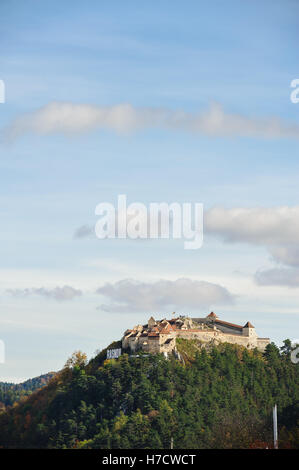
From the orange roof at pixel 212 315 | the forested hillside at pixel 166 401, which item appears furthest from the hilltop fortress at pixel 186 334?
the forested hillside at pixel 166 401

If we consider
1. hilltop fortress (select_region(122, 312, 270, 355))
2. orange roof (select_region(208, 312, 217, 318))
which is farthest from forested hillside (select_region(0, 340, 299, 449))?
orange roof (select_region(208, 312, 217, 318))

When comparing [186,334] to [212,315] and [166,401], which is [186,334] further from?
[166,401]

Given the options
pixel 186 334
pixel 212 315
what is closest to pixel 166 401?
pixel 186 334

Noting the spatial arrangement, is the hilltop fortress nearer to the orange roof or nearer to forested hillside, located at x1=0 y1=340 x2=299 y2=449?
the orange roof

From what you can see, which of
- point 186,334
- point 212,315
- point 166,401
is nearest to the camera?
point 166,401

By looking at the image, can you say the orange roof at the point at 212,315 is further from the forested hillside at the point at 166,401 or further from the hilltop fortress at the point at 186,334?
the forested hillside at the point at 166,401

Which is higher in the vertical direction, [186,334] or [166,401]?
[186,334]

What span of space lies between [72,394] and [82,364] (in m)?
7.95

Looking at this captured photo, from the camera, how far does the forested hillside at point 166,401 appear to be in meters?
105

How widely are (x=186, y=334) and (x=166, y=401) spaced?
12.4 m

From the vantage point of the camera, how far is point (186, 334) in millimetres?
119000

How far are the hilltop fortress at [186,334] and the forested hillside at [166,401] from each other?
1424mm

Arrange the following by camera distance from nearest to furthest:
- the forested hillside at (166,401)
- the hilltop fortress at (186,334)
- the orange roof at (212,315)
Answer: the forested hillside at (166,401) < the hilltop fortress at (186,334) < the orange roof at (212,315)

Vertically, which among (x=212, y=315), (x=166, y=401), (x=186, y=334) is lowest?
(x=166, y=401)
